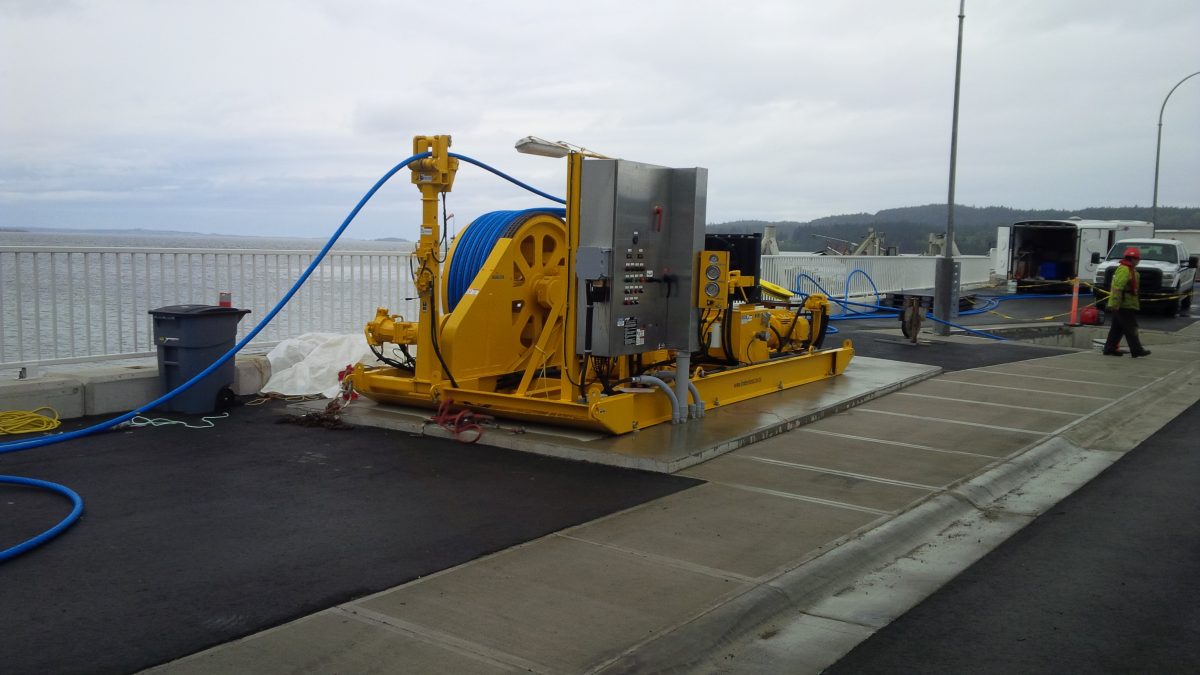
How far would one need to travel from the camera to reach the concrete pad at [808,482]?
690 centimetres

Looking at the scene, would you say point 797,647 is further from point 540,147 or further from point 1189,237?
point 1189,237

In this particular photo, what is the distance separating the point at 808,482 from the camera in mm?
7359

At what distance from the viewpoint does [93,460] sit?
740 centimetres

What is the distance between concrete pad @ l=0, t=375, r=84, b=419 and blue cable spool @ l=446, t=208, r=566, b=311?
360 cm

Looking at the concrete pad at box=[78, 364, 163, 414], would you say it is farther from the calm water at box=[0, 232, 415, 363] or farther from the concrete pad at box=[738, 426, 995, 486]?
the concrete pad at box=[738, 426, 995, 486]

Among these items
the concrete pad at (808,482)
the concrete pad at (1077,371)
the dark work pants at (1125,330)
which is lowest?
the concrete pad at (808,482)

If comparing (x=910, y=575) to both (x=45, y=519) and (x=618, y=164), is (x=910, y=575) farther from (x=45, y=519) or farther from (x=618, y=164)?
(x=45, y=519)

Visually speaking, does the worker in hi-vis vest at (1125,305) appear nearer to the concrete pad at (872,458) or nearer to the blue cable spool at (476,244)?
the concrete pad at (872,458)

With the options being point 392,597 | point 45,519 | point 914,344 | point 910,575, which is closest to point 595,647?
point 392,597

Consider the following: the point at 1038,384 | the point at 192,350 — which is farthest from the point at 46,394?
the point at 1038,384

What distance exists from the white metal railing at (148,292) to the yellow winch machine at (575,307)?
4.49 ft

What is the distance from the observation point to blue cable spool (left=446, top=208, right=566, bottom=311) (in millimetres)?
9273

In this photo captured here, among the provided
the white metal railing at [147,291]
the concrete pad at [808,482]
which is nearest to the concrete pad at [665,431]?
the concrete pad at [808,482]

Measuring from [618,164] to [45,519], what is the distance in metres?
5.03
